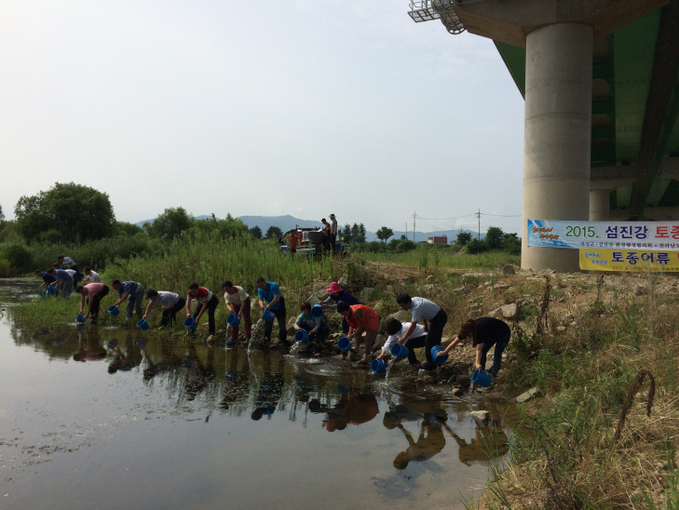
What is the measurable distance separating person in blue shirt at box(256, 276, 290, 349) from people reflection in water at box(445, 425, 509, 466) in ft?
16.1

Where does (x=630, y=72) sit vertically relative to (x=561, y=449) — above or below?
above

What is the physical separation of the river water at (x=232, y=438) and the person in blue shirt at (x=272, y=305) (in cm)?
147

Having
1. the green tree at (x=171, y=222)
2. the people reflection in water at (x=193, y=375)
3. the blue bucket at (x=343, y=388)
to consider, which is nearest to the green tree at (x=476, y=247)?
the green tree at (x=171, y=222)

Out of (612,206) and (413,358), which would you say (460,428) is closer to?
(413,358)

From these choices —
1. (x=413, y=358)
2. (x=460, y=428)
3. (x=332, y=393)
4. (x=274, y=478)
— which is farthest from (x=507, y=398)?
(x=274, y=478)

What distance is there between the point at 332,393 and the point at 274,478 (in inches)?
102

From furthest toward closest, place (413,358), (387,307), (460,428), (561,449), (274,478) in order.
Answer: (387,307), (413,358), (460,428), (274,478), (561,449)

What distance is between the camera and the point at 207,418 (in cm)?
569

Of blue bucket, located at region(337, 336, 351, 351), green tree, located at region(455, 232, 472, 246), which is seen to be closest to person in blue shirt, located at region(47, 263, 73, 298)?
blue bucket, located at region(337, 336, 351, 351)

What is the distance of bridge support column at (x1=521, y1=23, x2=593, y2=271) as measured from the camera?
40.2 feet

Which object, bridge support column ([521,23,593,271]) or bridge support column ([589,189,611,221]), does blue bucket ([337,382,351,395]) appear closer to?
bridge support column ([521,23,593,271])

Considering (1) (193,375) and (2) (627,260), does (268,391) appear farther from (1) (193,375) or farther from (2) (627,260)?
(2) (627,260)

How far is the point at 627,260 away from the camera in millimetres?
9734

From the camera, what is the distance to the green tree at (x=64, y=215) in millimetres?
35062
